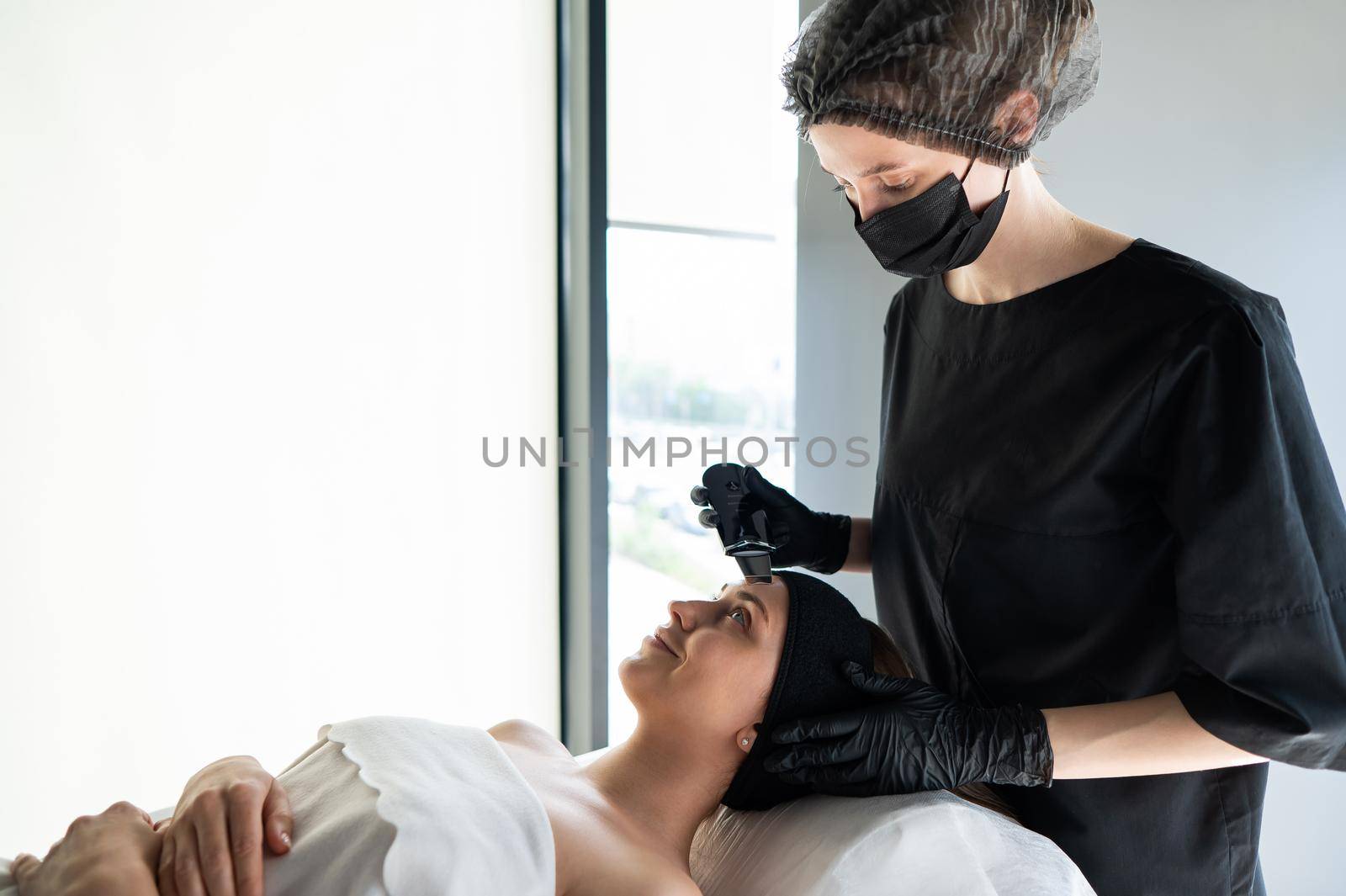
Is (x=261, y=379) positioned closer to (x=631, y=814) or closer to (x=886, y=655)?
(x=631, y=814)

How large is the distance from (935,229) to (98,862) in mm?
1238

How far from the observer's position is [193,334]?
6.57 ft

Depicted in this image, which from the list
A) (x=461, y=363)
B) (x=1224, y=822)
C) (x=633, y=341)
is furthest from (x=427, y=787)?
(x=633, y=341)

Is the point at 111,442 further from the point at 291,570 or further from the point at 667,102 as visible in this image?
the point at 667,102

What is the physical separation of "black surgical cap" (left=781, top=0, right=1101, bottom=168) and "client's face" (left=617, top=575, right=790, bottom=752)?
0.76 m

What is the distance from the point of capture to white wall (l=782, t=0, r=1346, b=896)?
58.0 inches

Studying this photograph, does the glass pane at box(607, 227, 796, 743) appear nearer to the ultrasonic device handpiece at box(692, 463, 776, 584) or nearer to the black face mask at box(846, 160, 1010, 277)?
the ultrasonic device handpiece at box(692, 463, 776, 584)

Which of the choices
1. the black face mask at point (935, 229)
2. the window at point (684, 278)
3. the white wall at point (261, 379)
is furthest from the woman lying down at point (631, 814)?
the window at point (684, 278)

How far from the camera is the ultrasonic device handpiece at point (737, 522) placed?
1459 millimetres

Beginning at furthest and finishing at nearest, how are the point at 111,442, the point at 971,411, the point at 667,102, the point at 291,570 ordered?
1. the point at 667,102
2. the point at 291,570
3. the point at 111,442
4. the point at 971,411

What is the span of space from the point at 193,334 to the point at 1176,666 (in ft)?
6.62

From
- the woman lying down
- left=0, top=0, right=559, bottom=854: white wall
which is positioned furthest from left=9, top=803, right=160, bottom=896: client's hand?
left=0, top=0, right=559, bottom=854: white wall

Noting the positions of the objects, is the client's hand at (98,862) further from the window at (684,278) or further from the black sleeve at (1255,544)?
the window at (684,278)

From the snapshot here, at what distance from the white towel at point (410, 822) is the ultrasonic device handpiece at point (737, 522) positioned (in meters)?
0.49
